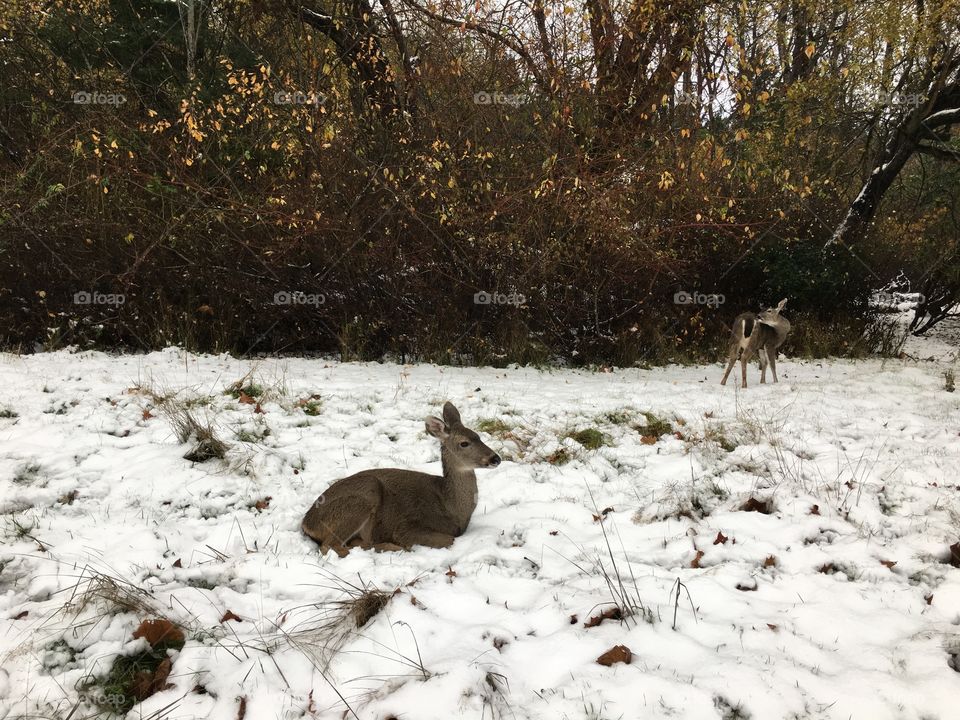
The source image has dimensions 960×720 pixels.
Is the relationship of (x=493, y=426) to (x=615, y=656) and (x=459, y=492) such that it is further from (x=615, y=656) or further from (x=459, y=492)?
(x=615, y=656)

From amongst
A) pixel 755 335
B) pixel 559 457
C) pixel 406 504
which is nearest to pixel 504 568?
pixel 406 504

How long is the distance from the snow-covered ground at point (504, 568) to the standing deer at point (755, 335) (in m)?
2.17

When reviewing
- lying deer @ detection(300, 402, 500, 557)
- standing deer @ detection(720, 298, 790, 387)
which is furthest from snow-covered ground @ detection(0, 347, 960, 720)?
standing deer @ detection(720, 298, 790, 387)

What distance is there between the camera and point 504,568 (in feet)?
12.0

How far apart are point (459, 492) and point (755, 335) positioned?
6.25 metres

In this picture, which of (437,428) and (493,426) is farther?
(493,426)

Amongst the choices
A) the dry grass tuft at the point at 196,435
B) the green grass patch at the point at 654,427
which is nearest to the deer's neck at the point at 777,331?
the green grass patch at the point at 654,427

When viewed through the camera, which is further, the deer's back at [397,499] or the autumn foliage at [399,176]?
the autumn foliage at [399,176]

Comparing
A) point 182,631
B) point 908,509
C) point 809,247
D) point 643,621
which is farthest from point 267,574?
point 809,247

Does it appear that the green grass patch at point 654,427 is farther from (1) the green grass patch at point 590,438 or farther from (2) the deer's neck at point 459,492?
(2) the deer's neck at point 459,492

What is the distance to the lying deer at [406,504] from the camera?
12.9ft

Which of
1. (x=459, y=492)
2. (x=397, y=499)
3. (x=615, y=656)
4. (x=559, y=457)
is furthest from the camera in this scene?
(x=559, y=457)

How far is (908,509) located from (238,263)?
30.8ft

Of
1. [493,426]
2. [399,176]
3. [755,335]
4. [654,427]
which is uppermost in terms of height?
[399,176]
